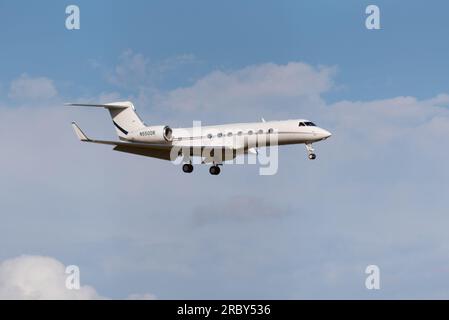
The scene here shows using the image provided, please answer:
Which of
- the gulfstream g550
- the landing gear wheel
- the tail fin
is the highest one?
the tail fin

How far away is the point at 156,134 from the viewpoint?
5372cm

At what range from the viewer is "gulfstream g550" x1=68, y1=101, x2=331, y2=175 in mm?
49312

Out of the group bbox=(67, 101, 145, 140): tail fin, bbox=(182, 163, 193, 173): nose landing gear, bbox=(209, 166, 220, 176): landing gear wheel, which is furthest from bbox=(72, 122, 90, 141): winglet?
bbox=(209, 166, 220, 176): landing gear wheel

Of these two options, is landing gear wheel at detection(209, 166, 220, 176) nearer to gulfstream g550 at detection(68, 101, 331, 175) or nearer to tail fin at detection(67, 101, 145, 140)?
gulfstream g550 at detection(68, 101, 331, 175)

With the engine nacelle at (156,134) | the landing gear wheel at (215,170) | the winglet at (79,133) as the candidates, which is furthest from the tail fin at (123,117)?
the landing gear wheel at (215,170)

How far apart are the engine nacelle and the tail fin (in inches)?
94.3

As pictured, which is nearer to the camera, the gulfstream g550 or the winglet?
the gulfstream g550

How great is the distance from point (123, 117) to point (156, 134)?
196 inches

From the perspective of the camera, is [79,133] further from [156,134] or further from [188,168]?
[188,168]
